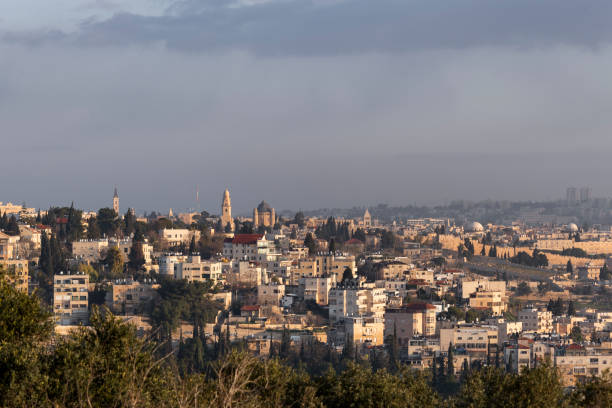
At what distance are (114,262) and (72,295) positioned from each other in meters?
6.32

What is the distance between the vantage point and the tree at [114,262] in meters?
63.7

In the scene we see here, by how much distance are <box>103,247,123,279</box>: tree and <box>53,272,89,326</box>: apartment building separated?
4.59 meters

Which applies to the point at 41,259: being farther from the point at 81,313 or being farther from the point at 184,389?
the point at 184,389

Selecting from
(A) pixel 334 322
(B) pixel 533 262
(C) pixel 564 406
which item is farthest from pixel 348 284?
(C) pixel 564 406

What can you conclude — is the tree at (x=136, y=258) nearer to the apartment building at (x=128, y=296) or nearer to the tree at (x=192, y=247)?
the tree at (x=192, y=247)

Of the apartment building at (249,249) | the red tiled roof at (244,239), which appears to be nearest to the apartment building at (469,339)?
the apartment building at (249,249)

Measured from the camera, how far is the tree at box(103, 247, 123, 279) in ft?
209

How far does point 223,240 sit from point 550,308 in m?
19.8

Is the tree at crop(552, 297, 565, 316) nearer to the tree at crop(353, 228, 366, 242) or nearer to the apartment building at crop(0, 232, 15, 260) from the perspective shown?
the tree at crop(353, 228, 366, 242)

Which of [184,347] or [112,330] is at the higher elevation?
[112,330]

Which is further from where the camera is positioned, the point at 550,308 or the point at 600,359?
the point at 550,308

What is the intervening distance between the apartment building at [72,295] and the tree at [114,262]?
4592mm

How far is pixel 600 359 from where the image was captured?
5094cm

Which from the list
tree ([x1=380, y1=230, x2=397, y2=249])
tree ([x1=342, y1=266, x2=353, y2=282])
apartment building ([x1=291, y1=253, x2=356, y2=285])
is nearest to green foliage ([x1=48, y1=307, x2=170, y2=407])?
tree ([x1=342, y1=266, x2=353, y2=282])
